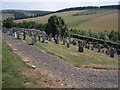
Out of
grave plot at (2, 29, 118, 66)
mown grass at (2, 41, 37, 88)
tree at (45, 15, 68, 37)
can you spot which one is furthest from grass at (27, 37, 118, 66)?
tree at (45, 15, 68, 37)

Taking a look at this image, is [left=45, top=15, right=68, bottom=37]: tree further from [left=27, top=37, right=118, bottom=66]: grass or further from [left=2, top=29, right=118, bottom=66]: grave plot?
[left=27, top=37, right=118, bottom=66]: grass

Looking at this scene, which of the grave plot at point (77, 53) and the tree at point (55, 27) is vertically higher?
the tree at point (55, 27)

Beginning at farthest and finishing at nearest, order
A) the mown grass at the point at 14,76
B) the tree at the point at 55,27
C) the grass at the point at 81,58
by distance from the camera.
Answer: the tree at the point at 55,27, the grass at the point at 81,58, the mown grass at the point at 14,76

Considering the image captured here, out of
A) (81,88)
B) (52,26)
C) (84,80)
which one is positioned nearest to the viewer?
(81,88)

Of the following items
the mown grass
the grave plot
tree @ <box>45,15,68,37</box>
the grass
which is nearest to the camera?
the mown grass

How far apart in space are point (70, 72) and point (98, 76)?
1.54 metres

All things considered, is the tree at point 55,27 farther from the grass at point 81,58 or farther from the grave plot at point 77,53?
the grass at point 81,58

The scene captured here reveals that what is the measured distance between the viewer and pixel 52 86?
8555 mm

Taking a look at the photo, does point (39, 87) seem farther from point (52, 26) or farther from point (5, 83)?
point (52, 26)

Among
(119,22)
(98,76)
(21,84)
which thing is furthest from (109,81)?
(119,22)

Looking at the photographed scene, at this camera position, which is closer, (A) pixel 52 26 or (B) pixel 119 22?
(A) pixel 52 26

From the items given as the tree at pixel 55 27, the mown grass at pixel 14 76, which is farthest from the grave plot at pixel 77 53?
the tree at pixel 55 27

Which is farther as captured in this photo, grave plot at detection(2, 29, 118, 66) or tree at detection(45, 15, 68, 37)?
tree at detection(45, 15, 68, 37)

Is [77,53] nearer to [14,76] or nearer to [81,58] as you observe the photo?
[81,58]
